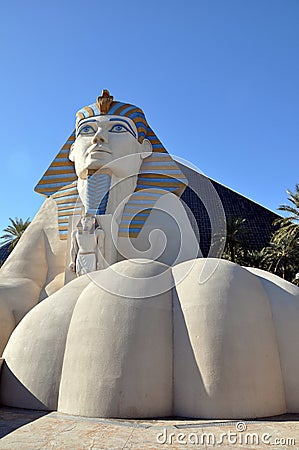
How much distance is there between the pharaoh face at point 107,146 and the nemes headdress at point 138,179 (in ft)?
0.99

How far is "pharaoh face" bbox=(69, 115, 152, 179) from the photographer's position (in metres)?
8.57

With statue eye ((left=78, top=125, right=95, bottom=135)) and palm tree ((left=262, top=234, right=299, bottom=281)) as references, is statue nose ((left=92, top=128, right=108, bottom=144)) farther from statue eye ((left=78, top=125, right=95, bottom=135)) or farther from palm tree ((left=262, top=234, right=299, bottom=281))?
palm tree ((left=262, top=234, right=299, bottom=281))

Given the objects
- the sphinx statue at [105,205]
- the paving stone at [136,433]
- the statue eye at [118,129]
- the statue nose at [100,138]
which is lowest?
the paving stone at [136,433]

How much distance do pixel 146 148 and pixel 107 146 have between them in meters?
1.26

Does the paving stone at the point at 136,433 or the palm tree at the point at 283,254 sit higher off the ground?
the palm tree at the point at 283,254

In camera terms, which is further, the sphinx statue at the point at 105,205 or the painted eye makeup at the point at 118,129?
the painted eye makeup at the point at 118,129

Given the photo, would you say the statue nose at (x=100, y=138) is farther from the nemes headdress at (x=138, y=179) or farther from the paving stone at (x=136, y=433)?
the paving stone at (x=136, y=433)

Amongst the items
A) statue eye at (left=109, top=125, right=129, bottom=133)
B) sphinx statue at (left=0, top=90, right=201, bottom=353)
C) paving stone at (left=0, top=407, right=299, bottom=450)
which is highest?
statue eye at (left=109, top=125, right=129, bottom=133)

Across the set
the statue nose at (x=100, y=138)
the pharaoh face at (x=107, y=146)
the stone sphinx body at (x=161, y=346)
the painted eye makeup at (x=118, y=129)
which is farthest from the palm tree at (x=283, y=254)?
the stone sphinx body at (x=161, y=346)

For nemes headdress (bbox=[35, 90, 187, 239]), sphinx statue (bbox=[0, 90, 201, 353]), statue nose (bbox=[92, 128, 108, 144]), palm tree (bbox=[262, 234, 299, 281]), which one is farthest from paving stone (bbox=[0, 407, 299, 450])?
palm tree (bbox=[262, 234, 299, 281])

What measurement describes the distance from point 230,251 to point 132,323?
18105mm

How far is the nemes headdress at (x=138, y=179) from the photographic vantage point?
28.5ft

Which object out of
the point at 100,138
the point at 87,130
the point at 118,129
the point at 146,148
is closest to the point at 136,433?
the point at 100,138

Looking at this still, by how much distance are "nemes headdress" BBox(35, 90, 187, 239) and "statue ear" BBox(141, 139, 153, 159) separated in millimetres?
99
